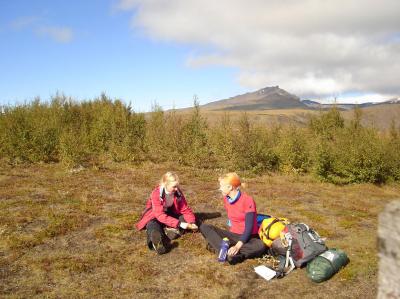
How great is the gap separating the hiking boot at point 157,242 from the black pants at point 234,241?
984 mm

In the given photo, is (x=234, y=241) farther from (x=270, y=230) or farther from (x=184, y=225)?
(x=184, y=225)

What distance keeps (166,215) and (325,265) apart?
378cm

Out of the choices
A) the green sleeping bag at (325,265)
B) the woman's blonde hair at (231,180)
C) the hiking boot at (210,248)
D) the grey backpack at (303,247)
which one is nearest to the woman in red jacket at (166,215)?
the hiking boot at (210,248)

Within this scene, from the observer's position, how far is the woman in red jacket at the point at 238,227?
7879 millimetres

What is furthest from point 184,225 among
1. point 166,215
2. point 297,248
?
point 297,248

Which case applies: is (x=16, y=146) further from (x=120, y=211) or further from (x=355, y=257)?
(x=355, y=257)

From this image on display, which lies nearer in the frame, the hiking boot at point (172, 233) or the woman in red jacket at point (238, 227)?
the woman in red jacket at point (238, 227)

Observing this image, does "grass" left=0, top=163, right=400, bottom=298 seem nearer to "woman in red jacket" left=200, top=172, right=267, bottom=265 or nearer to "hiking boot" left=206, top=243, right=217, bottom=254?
"hiking boot" left=206, top=243, right=217, bottom=254

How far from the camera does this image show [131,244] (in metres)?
9.16

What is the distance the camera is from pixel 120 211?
39.4 feet

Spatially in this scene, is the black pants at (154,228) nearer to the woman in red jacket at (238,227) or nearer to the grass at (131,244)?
the grass at (131,244)

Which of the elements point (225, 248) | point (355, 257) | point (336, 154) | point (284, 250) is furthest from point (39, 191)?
point (336, 154)

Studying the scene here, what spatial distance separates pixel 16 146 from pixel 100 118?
529cm

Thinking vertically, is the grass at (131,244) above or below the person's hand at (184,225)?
below
